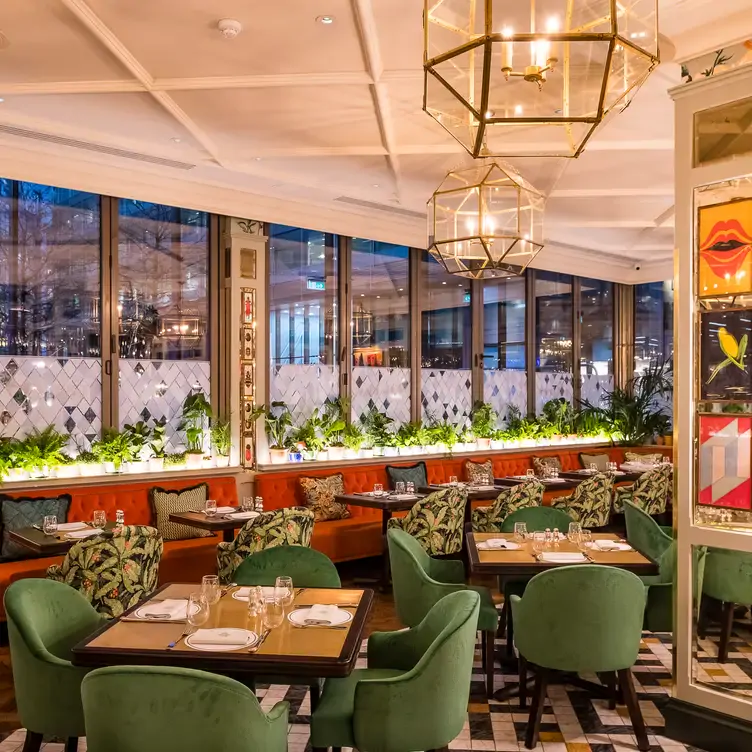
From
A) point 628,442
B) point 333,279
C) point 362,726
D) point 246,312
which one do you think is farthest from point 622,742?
point 628,442

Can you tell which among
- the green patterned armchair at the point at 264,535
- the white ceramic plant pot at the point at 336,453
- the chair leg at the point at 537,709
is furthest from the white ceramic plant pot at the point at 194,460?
the chair leg at the point at 537,709

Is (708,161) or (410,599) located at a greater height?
(708,161)

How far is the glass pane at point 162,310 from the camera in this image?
7734 millimetres

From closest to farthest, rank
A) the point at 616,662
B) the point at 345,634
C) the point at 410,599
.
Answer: the point at 345,634 → the point at 616,662 → the point at 410,599

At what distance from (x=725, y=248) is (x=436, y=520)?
3116 mm

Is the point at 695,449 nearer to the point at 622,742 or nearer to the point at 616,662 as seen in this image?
the point at 616,662

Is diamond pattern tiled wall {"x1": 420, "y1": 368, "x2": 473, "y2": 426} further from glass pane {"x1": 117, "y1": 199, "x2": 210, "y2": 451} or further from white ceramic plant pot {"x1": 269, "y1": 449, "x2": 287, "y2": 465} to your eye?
glass pane {"x1": 117, "y1": 199, "x2": 210, "y2": 451}

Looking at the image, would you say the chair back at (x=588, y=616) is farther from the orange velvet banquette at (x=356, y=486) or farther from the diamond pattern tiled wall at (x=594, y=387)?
the diamond pattern tiled wall at (x=594, y=387)

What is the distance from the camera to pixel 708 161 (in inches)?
155

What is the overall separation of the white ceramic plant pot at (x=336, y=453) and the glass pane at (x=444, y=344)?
166 cm

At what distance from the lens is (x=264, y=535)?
504 centimetres

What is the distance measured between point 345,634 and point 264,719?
0.65 metres

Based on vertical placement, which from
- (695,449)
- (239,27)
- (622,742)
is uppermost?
(239,27)

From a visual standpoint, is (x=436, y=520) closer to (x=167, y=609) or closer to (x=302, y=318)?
(x=167, y=609)
